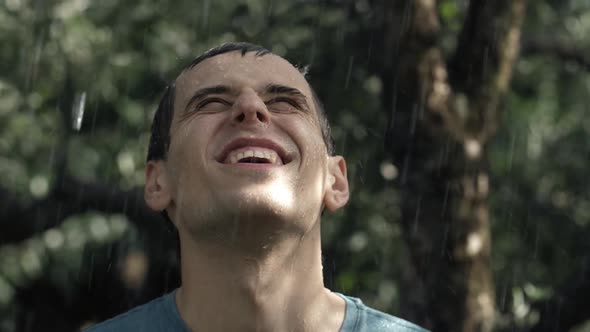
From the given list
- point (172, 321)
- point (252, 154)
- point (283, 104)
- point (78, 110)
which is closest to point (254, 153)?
point (252, 154)

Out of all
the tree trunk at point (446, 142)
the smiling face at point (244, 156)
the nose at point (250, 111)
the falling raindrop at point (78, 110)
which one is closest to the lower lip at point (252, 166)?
the smiling face at point (244, 156)

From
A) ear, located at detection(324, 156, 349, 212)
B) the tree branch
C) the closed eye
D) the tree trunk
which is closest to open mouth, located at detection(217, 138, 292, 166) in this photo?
the closed eye

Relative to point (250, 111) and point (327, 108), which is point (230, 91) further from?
point (327, 108)

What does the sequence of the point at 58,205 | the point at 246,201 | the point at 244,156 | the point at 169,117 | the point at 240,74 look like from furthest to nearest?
the point at 58,205 < the point at 169,117 < the point at 240,74 < the point at 244,156 < the point at 246,201

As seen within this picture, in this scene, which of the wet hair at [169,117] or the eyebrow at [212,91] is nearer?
the eyebrow at [212,91]

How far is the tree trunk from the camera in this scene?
4.97 metres

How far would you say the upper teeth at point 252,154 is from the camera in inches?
121

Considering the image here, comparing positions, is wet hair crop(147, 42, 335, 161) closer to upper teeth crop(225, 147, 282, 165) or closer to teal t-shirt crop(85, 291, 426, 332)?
upper teeth crop(225, 147, 282, 165)

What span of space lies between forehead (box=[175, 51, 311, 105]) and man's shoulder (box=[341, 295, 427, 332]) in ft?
2.45

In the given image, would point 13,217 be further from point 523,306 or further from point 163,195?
point 523,306

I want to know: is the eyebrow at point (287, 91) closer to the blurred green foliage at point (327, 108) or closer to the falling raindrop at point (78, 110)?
the blurred green foliage at point (327, 108)

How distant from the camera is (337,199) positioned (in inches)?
133

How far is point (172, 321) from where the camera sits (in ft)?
10.4

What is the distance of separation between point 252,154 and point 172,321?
2.00ft
